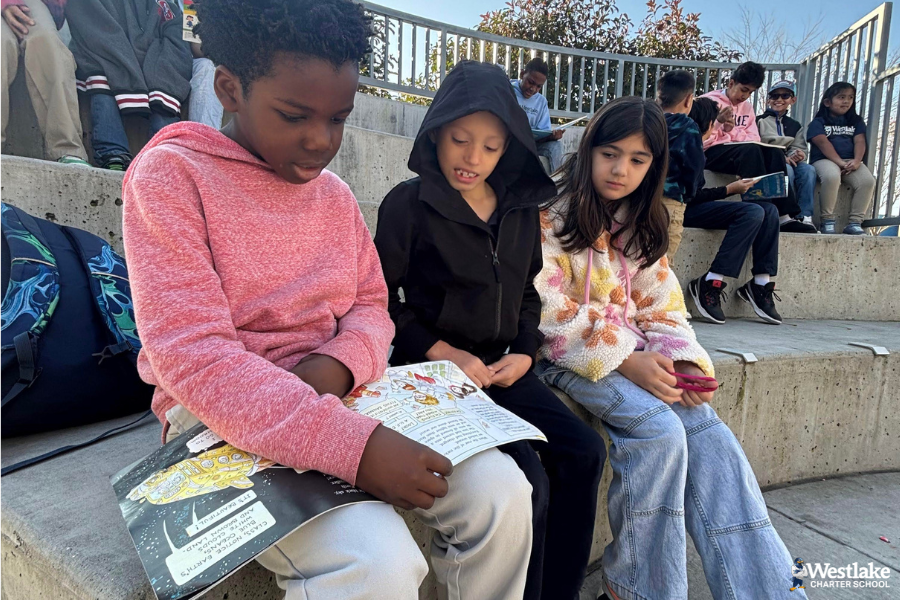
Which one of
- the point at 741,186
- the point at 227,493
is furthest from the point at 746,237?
the point at 227,493

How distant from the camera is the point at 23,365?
1025 mm

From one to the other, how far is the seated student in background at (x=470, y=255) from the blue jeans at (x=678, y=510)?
0.61 feet

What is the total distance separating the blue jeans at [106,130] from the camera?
2174mm

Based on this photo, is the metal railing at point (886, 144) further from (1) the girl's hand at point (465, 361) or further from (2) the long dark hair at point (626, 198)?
(1) the girl's hand at point (465, 361)

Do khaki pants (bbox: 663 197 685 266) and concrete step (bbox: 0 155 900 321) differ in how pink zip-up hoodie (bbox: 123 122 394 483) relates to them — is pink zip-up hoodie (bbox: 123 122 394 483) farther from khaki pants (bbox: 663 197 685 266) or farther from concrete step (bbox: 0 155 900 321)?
concrete step (bbox: 0 155 900 321)

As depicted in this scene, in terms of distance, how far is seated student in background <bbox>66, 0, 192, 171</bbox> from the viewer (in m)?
2.19

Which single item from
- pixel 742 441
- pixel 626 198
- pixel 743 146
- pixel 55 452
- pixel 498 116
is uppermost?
pixel 743 146

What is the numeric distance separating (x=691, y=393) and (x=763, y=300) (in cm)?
179

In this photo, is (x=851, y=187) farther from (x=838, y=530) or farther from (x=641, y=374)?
(x=641, y=374)

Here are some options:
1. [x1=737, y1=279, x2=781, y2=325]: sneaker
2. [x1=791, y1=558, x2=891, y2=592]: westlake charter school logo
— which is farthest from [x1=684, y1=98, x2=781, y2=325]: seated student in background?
[x1=791, y1=558, x2=891, y2=592]: westlake charter school logo

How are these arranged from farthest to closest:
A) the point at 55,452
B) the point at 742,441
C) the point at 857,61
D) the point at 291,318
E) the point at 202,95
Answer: the point at 857,61 < the point at 202,95 < the point at 742,441 < the point at 55,452 < the point at 291,318

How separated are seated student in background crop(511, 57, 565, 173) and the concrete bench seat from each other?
2383 mm

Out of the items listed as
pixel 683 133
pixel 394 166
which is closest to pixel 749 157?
pixel 683 133

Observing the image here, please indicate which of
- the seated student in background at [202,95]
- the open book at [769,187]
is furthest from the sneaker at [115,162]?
the open book at [769,187]
